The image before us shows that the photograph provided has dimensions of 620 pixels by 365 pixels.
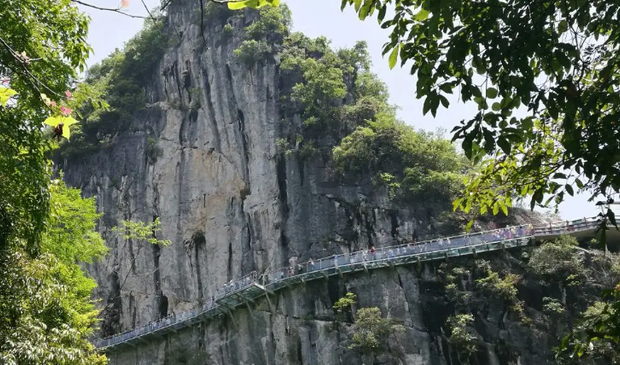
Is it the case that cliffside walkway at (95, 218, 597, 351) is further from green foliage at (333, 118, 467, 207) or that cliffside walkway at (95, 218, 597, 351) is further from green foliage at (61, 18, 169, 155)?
green foliage at (61, 18, 169, 155)

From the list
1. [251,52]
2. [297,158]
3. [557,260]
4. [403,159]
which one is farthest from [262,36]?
[557,260]

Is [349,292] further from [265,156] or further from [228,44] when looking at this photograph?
[228,44]

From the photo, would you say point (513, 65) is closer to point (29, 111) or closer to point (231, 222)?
point (29, 111)

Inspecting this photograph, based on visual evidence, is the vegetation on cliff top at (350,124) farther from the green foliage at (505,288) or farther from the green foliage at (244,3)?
the green foliage at (244,3)

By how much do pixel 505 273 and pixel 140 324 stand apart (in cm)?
1424

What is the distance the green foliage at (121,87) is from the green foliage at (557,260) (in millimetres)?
20331

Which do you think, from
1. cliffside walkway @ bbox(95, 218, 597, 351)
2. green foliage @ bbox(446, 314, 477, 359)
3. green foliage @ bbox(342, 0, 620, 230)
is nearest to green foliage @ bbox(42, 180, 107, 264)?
green foliage @ bbox(342, 0, 620, 230)

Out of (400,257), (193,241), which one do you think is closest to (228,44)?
(193,241)

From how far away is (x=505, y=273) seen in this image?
17750mm

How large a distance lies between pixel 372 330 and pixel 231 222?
9.75 m

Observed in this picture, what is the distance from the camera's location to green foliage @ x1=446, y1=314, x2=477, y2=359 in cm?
1608

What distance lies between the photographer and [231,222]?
81.6ft

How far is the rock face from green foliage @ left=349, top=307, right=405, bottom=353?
30 centimetres

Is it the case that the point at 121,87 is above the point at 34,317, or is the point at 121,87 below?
above
